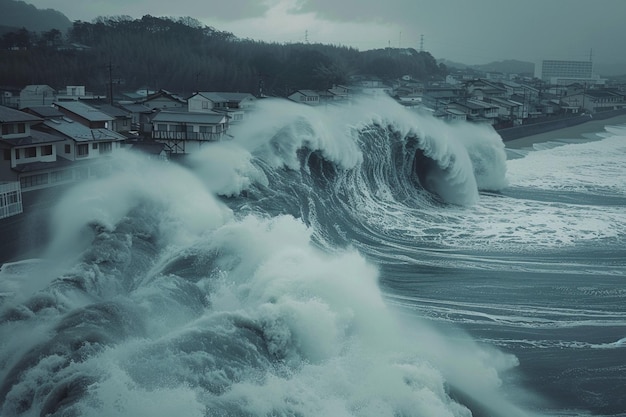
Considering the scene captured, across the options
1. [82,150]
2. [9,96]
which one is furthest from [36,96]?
[82,150]

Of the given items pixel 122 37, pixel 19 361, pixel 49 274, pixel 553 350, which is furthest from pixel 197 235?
pixel 122 37

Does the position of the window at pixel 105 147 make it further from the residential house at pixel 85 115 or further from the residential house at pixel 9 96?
the residential house at pixel 9 96

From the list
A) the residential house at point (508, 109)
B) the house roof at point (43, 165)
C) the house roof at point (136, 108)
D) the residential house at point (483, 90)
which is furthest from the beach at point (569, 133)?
the house roof at point (43, 165)

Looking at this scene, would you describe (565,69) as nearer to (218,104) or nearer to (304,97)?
(304,97)

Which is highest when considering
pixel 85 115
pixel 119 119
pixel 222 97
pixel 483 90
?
pixel 483 90

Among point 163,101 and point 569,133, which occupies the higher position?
point 163,101

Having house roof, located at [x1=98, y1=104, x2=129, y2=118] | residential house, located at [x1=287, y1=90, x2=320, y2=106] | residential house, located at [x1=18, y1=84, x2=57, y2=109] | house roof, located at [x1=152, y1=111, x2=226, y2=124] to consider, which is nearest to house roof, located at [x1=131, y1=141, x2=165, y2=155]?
house roof, located at [x1=152, y1=111, x2=226, y2=124]

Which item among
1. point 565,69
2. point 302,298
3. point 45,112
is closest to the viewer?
point 302,298
